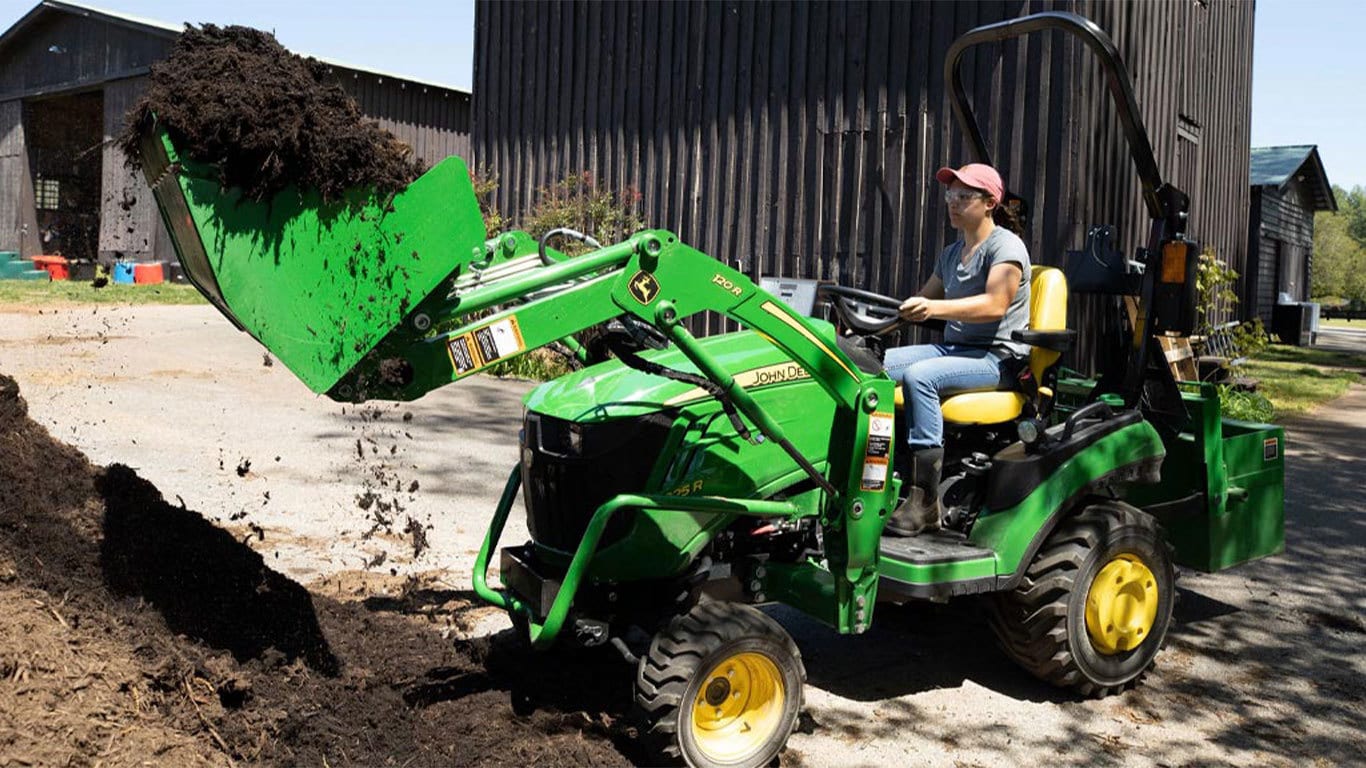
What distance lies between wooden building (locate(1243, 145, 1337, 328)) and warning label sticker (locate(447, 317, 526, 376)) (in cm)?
2164

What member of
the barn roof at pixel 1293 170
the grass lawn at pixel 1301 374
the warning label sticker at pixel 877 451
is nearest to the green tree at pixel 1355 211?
the barn roof at pixel 1293 170

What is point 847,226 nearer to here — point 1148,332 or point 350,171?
point 1148,332

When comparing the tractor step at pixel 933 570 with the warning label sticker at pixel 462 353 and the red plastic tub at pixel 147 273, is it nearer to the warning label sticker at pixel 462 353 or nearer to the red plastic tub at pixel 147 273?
the warning label sticker at pixel 462 353

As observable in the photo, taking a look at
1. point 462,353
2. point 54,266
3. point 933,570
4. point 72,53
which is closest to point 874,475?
point 933,570

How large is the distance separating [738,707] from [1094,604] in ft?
5.15

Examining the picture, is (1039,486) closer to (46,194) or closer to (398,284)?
(398,284)

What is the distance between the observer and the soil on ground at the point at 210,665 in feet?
11.4

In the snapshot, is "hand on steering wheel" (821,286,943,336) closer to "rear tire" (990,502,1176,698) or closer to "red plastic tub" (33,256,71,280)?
"rear tire" (990,502,1176,698)

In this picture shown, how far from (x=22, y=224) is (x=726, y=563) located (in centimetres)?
2840

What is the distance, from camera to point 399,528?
657 cm

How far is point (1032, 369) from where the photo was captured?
4.73m

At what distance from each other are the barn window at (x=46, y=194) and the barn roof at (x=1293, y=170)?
2652cm

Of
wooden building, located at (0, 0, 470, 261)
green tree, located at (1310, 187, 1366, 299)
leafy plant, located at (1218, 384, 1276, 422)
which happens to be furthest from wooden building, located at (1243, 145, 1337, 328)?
green tree, located at (1310, 187, 1366, 299)

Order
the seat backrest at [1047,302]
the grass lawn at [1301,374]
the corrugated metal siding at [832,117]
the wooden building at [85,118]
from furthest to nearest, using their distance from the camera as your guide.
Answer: the wooden building at [85,118], the grass lawn at [1301,374], the corrugated metal siding at [832,117], the seat backrest at [1047,302]
